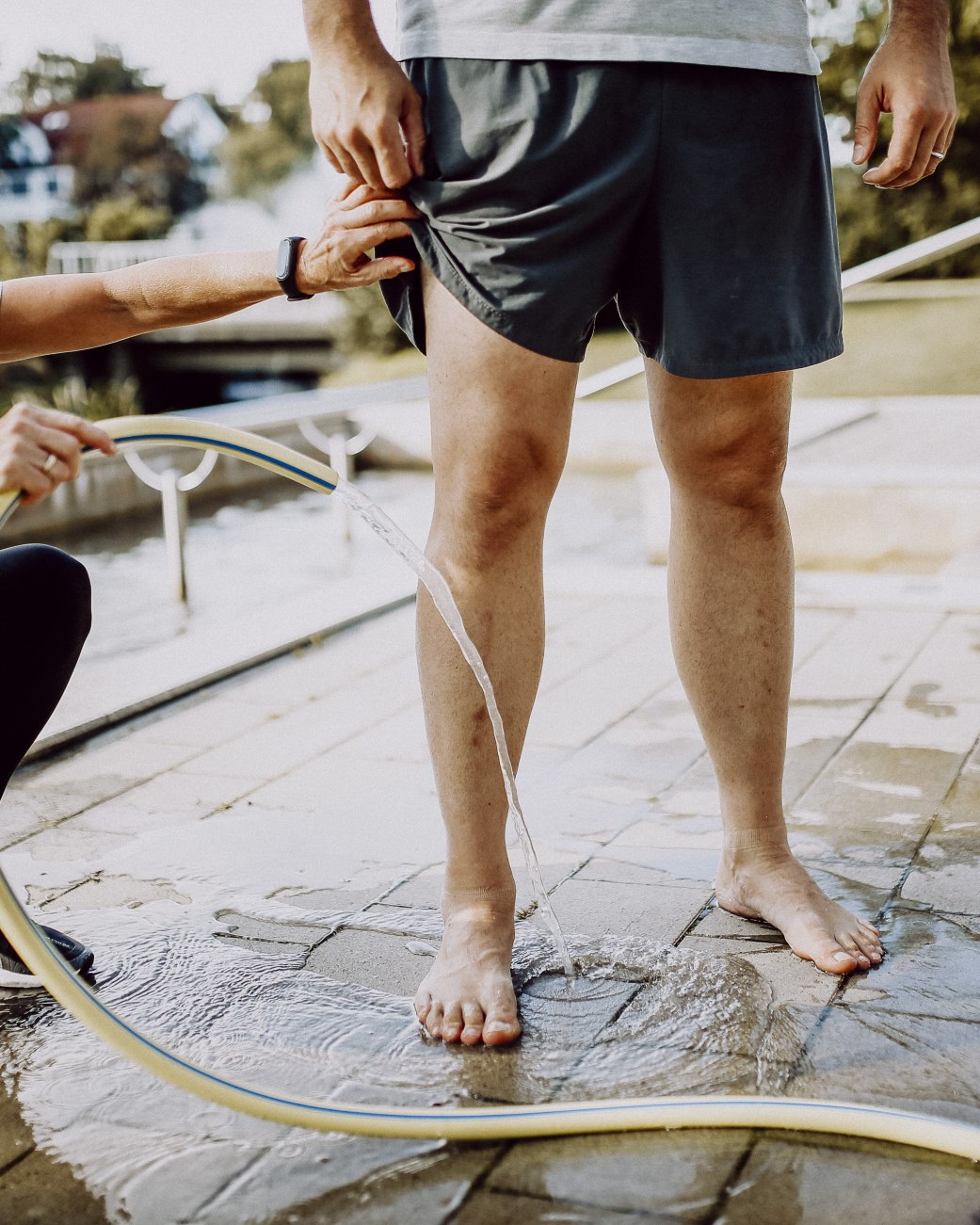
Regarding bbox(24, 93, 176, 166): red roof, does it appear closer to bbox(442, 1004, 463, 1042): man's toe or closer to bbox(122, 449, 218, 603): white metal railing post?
bbox(122, 449, 218, 603): white metal railing post

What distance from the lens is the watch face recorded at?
1.65 m

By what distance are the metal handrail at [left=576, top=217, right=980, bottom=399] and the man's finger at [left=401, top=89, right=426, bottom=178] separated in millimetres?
3441

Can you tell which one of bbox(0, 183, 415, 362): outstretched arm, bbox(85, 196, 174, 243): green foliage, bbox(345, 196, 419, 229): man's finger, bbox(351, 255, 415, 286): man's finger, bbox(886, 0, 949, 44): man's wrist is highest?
bbox(85, 196, 174, 243): green foliage

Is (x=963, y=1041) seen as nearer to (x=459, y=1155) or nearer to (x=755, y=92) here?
(x=459, y=1155)

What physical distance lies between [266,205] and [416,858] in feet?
150

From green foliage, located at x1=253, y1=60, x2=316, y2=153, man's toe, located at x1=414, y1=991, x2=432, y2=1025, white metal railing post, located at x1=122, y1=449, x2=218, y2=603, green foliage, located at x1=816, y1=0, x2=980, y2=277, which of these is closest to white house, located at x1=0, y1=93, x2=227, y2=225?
green foliage, located at x1=253, y1=60, x2=316, y2=153

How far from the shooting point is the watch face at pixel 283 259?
65.1 inches

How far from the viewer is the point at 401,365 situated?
22.1 meters

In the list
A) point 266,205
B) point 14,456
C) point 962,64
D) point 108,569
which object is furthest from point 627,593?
point 266,205

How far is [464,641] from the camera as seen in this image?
66.6 inches

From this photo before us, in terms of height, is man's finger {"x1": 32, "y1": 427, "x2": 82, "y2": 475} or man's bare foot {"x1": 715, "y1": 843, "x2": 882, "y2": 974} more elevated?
man's finger {"x1": 32, "y1": 427, "x2": 82, "y2": 475}

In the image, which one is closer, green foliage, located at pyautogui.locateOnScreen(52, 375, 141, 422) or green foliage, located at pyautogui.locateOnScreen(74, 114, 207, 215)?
green foliage, located at pyautogui.locateOnScreen(52, 375, 141, 422)

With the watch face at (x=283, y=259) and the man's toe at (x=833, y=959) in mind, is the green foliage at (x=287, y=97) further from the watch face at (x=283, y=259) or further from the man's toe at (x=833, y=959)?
the man's toe at (x=833, y=959)

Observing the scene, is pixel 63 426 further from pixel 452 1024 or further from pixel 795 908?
pixel 795 908
